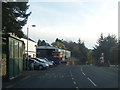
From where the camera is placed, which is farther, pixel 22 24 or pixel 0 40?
pixel 22 24

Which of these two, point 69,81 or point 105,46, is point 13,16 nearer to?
point 69,81

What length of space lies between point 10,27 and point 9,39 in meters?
10.8

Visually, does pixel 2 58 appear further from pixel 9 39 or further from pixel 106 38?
pixel 106 38

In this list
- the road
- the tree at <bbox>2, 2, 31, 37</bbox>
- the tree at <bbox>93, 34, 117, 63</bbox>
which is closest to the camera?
the road

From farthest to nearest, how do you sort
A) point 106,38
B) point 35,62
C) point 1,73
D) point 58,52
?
point 106,38 < point 58,52 < point 35,62 < point 1,73

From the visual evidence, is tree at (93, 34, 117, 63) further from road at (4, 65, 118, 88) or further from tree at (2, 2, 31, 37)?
road at (4, 65, 118, 88)

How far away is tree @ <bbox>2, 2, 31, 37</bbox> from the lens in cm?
3130

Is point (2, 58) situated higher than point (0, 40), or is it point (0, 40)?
point (0, 40)

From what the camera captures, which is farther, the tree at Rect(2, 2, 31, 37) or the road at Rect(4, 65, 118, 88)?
the tree at Rect(2, 2, 31, 37)

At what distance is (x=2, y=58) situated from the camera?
2633 centimetres

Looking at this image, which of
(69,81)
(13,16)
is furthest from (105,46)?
(69,81)

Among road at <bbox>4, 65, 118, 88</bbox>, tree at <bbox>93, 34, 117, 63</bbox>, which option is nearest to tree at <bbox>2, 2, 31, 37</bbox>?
road at <bbox>4, 65, 118, 88</bbox>

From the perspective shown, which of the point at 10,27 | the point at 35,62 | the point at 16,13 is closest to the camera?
the point at 10,27

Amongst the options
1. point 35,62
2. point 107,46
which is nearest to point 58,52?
point 107,46
